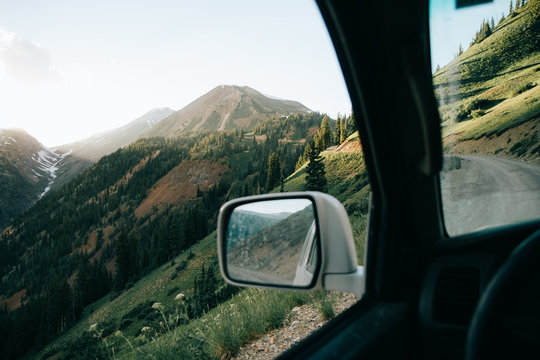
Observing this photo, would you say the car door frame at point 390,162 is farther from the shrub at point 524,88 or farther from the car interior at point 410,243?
the shrub at point 524,88

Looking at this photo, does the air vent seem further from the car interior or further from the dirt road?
the dirt road

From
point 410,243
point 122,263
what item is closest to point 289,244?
point 410,243

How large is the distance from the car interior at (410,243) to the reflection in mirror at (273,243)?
0.35 meters

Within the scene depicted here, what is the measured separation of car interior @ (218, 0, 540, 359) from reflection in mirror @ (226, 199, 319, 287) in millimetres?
349

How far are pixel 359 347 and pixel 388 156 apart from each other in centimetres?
76

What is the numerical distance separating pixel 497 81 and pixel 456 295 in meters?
0.94

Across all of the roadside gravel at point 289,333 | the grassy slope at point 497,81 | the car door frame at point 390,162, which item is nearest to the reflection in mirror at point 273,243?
the car door frame at point 390,162

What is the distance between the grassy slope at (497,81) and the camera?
1113 mm

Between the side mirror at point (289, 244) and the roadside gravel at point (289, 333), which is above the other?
the side mirror at point (289, 244)

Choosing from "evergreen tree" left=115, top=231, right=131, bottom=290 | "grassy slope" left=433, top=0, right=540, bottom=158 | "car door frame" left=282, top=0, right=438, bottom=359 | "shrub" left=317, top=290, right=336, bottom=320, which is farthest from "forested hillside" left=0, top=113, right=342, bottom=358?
"car door frame" left=282, top=0, right=438, bottom=359

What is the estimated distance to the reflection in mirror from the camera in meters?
1.57

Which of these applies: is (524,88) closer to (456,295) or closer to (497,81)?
(497,81)

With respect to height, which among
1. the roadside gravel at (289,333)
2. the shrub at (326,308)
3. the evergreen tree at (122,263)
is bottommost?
the evergreen tree at (122,263)

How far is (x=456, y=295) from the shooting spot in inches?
43.3
